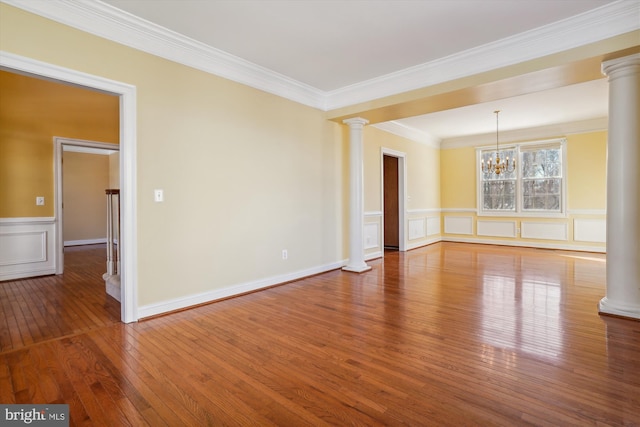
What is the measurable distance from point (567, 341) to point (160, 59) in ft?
14.5

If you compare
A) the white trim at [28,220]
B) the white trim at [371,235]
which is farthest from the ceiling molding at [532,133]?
the white trim at [28,220]

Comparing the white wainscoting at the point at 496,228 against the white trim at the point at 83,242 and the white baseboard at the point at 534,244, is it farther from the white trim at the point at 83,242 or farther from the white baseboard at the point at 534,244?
→ the white trim at the point at 83,242

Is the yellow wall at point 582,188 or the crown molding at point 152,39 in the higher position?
the crown molding at point 152,39

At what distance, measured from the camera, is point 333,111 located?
5027mm

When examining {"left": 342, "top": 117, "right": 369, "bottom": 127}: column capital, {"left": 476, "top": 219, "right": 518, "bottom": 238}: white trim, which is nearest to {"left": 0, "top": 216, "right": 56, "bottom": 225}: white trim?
{"left": 342, "top": 117, "right": 369, "bottom": 127}: column capital

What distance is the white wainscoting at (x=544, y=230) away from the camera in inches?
281

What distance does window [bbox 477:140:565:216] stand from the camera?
7.21m

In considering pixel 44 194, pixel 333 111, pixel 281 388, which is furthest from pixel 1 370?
pixel 333 111

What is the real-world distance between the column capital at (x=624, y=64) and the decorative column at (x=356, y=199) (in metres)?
2.91

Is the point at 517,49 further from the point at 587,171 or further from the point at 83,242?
the point at 83,242

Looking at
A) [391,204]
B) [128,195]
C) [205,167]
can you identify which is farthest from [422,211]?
[128,195]

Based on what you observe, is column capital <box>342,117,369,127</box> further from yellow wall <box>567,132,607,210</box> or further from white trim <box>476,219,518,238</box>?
yellow wall <box>567,132,607,210</box>

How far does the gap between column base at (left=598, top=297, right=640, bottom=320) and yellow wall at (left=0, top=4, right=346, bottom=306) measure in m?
3.43

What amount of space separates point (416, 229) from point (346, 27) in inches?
219
